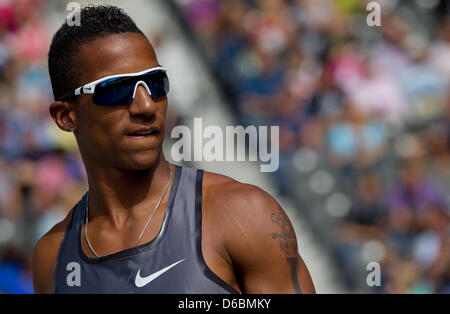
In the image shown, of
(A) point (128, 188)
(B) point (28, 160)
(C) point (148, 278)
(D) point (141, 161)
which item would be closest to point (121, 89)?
(D) point (141, 161)

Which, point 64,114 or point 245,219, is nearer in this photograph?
point 245,219

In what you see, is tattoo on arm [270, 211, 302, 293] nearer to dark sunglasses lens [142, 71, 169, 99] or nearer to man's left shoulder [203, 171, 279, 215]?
man's left shoulder [203, 171, 279, 215]

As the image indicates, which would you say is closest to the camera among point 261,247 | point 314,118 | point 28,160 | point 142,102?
point 261,247

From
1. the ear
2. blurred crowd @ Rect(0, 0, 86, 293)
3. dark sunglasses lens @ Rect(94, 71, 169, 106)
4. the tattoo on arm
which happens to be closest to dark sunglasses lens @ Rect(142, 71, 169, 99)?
dark sunglasses lens @ Rect(94, 71, 169, 106)

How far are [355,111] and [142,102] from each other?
448cm

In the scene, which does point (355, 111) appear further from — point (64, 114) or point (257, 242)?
point (257, 242)

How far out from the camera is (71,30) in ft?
8.70

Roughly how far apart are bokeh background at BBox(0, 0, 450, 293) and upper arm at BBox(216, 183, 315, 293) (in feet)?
12.0

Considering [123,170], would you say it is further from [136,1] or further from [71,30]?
[136,1]

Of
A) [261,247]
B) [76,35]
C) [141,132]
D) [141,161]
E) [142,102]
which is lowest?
[261,247]

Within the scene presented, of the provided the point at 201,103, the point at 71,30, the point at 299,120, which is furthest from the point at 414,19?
the point at 71,30

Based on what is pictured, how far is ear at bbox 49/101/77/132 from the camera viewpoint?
2.70 m

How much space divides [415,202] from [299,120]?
1.41 metres

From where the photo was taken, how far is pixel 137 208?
261cm
